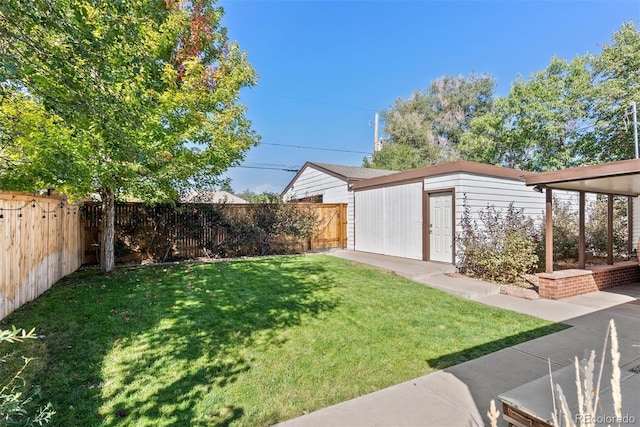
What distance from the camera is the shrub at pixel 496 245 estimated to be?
6.73 meters

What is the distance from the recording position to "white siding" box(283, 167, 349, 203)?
42.3 ft

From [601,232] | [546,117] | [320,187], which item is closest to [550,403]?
[601,232]

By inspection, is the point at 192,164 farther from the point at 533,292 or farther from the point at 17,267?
the point at 533,292

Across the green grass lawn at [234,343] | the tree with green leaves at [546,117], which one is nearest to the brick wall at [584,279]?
the green grass lawn at [234,343]

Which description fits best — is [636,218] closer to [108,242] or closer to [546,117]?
[546,117]

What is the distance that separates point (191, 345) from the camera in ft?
11.8

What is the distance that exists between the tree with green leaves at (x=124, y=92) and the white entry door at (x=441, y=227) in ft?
17.2

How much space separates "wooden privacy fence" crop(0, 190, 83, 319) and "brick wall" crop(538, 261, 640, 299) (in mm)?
8201

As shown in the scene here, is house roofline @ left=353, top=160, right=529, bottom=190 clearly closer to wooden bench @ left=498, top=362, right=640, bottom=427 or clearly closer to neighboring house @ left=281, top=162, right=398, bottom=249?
neighboring house @ left=281, top=162, right=398, bottom=249

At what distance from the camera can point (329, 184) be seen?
13.6m

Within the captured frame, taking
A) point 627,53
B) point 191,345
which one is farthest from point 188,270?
point 627,53

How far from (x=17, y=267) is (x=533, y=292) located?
8.33 m

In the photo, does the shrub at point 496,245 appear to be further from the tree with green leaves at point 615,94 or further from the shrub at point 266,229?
the tree with green leaves at point 615,94

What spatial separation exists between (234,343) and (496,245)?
6039 millimetres
